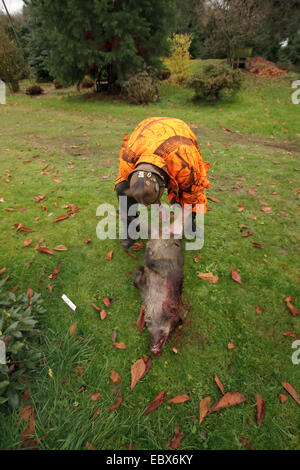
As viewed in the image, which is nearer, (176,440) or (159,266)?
(176,440)

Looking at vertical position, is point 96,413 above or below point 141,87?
below

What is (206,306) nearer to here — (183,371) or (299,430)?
(183,371)

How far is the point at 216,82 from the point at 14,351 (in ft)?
35.8

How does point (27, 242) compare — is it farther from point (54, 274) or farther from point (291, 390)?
point (291, 390)

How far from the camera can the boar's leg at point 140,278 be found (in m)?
2.62

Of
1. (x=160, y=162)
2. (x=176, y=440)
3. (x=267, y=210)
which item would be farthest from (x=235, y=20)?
(x=176, y=440)

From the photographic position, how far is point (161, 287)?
2361mm

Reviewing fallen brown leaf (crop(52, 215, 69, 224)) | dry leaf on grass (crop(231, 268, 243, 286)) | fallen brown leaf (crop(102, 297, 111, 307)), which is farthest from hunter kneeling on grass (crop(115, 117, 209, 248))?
fallen brown leaf (crop(52, 215, 69, 224))

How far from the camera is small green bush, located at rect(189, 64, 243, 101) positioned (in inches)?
370

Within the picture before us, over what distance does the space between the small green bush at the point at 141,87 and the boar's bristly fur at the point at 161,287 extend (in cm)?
997

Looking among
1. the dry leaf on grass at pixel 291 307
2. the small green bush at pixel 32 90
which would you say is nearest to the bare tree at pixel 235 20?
the small green bush at pixel 32 90

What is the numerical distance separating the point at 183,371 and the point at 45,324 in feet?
4.64
